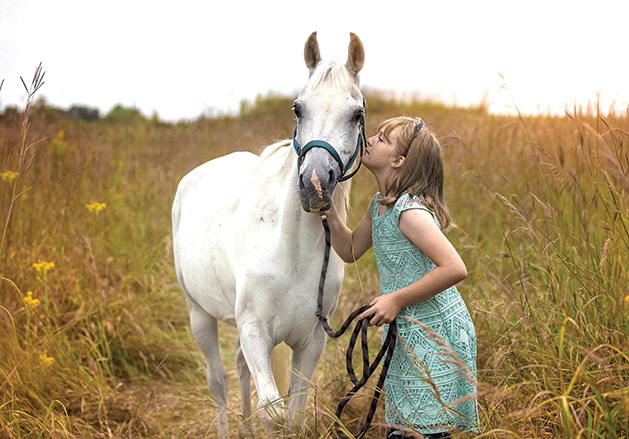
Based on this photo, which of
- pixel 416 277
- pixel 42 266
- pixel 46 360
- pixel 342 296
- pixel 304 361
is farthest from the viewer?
pixel 342 296

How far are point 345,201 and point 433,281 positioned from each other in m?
0.61

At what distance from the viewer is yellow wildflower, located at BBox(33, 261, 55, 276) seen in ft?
11.0

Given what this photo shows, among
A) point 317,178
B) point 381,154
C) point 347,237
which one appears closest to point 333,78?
point 381,154

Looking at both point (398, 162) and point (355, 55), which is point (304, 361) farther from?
point (355, 55)

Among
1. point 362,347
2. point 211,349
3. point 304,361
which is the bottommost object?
point 211,349

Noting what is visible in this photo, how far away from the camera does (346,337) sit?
4.24 meters

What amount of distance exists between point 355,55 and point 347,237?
736 millimetres

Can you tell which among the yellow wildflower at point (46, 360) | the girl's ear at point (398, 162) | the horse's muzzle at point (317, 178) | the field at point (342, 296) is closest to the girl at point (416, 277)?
the girl's ear at point (398, 162)

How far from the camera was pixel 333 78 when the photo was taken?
1.98 metres

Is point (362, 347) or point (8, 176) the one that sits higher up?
point (8, 176)

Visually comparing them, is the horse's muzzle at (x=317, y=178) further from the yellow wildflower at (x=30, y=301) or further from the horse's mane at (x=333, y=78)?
the yellow wildflower at (x=30, y=301)

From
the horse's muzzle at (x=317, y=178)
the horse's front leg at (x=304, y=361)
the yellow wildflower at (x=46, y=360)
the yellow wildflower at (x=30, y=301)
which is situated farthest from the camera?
the yellow wildflower at (x=30, y=301)

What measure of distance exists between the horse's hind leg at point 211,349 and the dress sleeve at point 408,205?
1654mm

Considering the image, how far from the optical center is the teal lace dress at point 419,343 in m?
1.90
